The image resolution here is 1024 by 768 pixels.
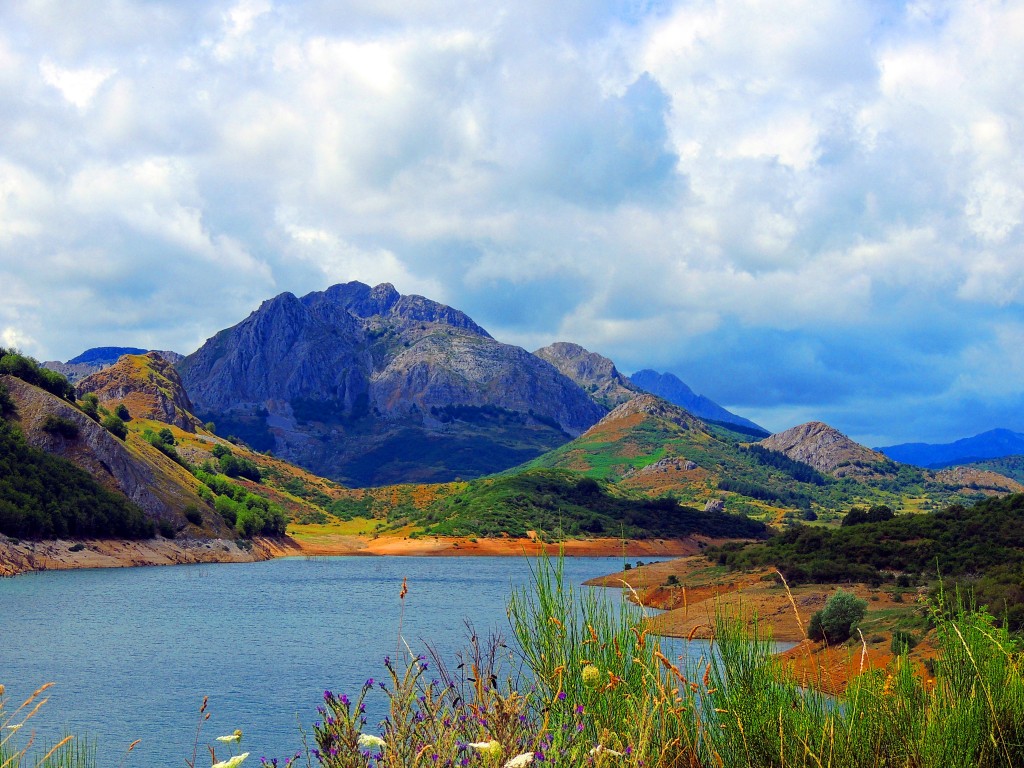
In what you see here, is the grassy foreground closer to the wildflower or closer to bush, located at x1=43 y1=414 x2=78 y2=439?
the wildflower

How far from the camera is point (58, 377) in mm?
123250

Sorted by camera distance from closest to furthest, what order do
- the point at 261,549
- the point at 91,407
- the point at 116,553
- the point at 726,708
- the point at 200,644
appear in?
the point at 726,708 → the point at 200,644 → the point at 116,553 → the point at 91,407 → the point at 261,549

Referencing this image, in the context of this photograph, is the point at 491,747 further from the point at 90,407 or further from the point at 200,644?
the point at 90,407

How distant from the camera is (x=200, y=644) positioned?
2101 inches

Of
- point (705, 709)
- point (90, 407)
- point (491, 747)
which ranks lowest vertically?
point (705, 709)

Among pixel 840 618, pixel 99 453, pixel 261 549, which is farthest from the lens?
pixel 261 549

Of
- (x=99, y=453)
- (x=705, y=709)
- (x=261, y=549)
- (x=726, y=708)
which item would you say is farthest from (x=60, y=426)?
(x=726, y=708)

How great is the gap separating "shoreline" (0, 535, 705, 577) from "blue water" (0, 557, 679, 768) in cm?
303

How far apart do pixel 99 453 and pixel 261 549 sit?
1150 inches

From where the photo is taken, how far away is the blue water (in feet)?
108

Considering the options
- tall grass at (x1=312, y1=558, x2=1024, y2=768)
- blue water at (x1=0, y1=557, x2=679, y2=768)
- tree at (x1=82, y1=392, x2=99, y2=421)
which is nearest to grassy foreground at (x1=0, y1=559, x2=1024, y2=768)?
tall grass at (x1=312, y1=558, x2=1024, y2=768)

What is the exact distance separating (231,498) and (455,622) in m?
96.9

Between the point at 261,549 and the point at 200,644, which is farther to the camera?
the point at 261,549

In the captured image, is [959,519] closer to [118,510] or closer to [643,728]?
[643,728]
